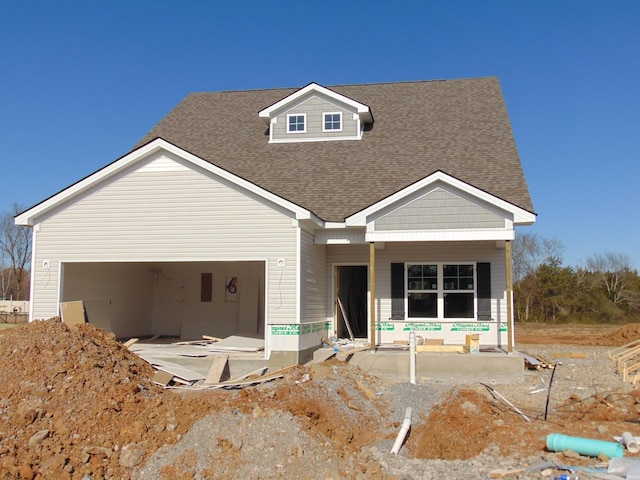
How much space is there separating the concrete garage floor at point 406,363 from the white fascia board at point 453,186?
324 centimetres

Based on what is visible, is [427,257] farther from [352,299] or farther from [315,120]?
[315,120]

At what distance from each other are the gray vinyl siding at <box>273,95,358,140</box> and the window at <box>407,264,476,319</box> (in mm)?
6135

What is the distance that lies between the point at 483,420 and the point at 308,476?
142 inches

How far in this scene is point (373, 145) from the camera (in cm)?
1992

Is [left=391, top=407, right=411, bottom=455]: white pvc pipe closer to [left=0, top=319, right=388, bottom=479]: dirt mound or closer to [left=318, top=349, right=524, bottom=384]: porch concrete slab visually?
[left=0, top=319, right=388, bottom=479]: dirt mound

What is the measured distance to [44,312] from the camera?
49.8 ft

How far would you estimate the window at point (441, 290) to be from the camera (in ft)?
53.7

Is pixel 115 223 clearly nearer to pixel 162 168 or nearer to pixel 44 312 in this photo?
pixel 162 168

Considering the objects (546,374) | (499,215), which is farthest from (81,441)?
(546,374)

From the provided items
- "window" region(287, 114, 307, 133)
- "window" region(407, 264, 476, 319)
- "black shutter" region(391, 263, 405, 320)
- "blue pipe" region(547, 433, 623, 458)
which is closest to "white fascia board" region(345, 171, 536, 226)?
"black shutter" region(391, 263, 405, 320)

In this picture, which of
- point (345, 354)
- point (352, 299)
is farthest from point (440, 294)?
point (352, 299)

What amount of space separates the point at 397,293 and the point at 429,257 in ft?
4.38

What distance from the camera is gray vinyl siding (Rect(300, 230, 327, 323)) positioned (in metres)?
14.7

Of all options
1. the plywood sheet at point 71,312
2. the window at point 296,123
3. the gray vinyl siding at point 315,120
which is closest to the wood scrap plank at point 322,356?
the plywood sheet at point 71,312
